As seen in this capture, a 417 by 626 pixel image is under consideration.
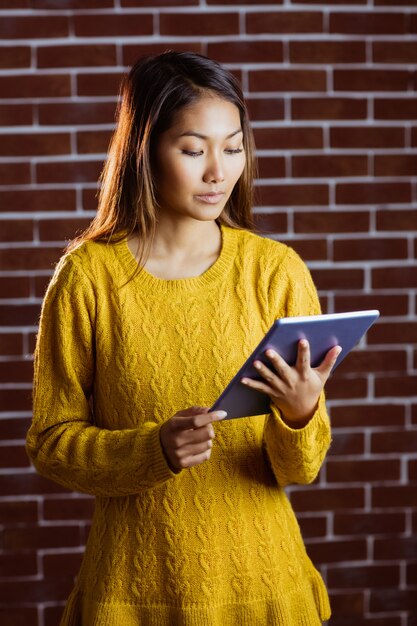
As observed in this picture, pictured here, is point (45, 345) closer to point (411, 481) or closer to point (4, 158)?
point (4, 158)

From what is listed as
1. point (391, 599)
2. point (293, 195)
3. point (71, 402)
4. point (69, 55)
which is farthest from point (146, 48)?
point (391, 599)

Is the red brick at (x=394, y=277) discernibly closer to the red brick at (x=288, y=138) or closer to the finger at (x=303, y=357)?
the red brick at (x=288, y=138)

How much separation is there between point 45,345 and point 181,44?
125cm

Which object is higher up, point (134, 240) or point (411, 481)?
point (134, 240)

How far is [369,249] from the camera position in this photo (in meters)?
2.52

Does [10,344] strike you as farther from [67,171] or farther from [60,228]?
[67,171]

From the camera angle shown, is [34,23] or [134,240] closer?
[134,240]

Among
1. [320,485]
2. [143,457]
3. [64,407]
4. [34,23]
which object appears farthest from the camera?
[320,485]

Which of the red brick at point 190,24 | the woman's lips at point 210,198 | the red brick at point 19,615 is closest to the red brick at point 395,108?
the red brick at point 190,24

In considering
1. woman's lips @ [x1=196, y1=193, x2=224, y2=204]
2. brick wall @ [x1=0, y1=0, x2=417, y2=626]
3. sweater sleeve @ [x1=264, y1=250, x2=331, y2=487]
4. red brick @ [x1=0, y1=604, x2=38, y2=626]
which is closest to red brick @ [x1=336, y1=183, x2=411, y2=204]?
brick wall @ [x1=0, y1=0, x2=417, y2=626]

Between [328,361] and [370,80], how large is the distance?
1.40 meters

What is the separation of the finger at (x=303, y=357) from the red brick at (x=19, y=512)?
1.49 metres

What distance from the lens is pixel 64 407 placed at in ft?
4.80

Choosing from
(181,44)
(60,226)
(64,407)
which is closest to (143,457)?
(64,407)
